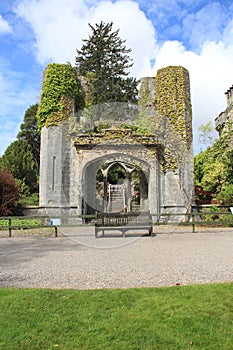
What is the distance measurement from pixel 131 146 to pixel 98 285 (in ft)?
38.0

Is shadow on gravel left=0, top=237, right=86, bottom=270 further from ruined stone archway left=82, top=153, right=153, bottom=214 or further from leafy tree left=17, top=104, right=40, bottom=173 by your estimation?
leafy tree left=17, top=104, right=40, bottom=173

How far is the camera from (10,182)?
15.2 m

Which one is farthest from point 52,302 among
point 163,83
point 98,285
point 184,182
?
point 163,83

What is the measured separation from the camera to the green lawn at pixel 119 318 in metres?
2.83

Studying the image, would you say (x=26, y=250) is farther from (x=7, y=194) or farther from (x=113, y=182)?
(x=113, y=182)

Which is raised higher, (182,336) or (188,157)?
(188,157)

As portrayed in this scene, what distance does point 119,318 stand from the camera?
3285 millimetres

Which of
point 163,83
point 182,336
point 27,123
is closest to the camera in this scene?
point 182,336

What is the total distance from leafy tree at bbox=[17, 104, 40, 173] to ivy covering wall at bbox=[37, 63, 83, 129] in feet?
48.9

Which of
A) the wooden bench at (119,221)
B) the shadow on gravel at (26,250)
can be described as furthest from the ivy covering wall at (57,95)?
the shadow on gravel at (26,250)

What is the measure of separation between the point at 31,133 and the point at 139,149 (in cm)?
1892

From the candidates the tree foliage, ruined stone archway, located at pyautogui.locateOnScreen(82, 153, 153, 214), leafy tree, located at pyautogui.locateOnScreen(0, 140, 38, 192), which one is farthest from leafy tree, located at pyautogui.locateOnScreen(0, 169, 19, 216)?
the tree foliage

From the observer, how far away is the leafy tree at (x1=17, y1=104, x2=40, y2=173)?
3177 cm

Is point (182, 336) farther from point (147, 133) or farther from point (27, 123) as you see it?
point (27, 123)
